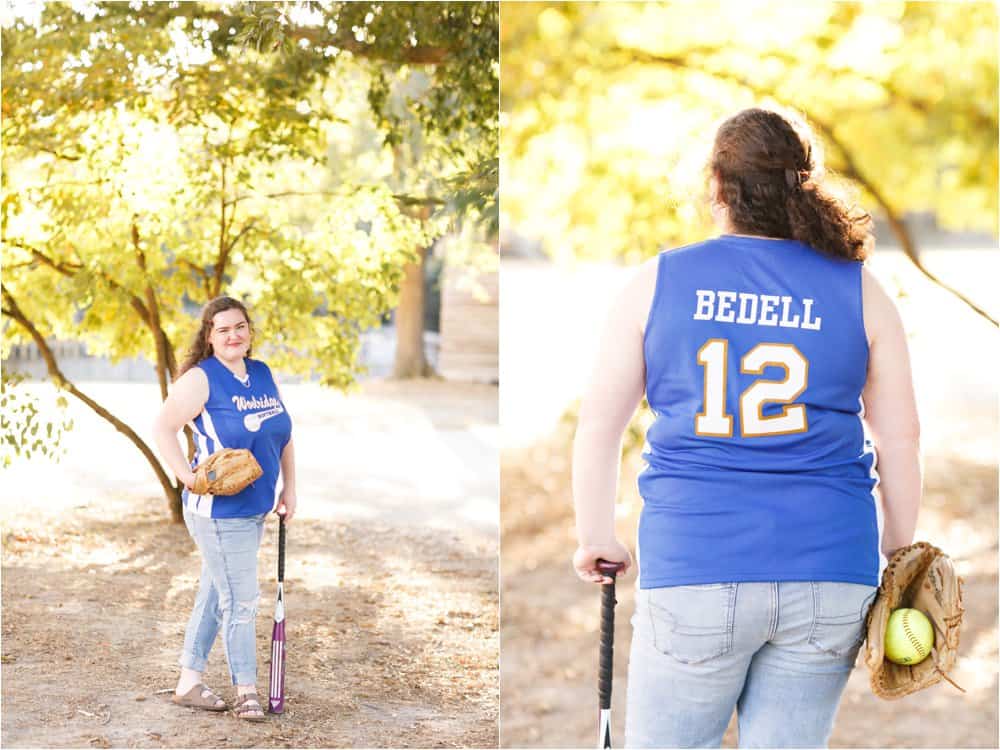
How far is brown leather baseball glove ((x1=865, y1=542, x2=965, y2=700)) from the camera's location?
1.63 m

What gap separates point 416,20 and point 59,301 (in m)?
1.26

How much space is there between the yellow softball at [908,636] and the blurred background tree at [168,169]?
1.93 metres

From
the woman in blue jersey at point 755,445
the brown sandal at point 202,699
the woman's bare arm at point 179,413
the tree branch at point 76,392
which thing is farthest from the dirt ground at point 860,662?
the woman in blue jersey at point 755,445

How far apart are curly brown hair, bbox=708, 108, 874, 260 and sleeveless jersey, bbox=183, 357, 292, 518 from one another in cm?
147

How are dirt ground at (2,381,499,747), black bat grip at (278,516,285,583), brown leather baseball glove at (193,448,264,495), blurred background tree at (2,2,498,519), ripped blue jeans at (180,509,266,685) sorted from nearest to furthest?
brown leather baseball glove at (193,448,264,495) → ripped blue jeans at (180,509,266,685) → black bat grip at (278,516,285,583) → dirt ground at (2,381,499,747) → blurred background tree at (2,2,498,519)

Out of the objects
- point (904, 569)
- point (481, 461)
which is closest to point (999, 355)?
point (481, 461)

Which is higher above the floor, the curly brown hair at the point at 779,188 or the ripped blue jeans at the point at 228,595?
the curly brown hair at the point at 779,188

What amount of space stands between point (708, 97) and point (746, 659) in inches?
126

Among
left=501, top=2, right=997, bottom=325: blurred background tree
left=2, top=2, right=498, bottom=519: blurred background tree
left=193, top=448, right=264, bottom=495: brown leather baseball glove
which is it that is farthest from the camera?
left=501, top=2, right=997, bottom=325: blurred background tree

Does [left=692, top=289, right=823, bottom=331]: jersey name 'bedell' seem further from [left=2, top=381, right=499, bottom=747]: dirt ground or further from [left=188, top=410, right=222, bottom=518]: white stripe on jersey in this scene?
[left=2, top=381, right=499, bottom=747]: dirt ground

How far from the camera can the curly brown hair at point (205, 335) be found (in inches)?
109

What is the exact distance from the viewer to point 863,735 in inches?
147

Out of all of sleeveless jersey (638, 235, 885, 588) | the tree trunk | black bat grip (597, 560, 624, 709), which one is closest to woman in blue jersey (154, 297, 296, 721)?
the tree trunk

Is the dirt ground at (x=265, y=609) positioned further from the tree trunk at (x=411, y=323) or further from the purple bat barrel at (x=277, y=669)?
the tree trunk at (x=411, y=323)
